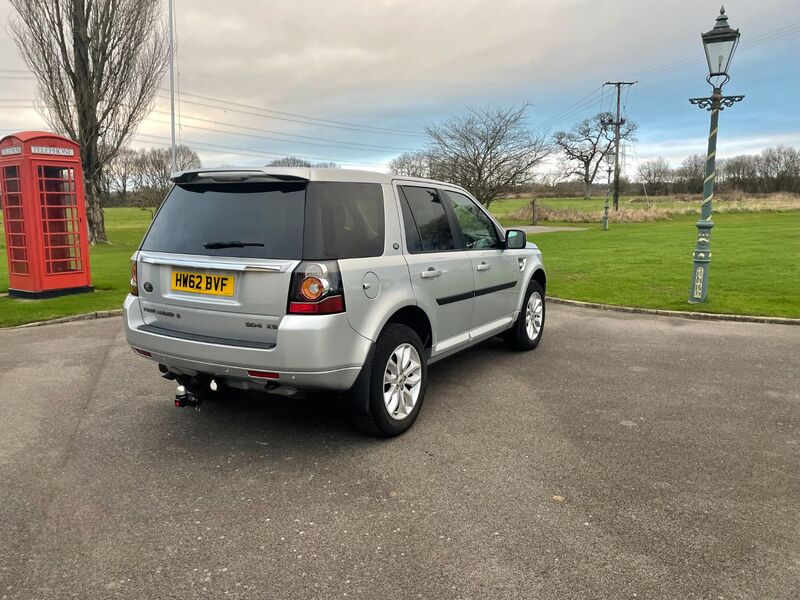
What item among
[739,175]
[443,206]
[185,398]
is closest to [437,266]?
[443,206]

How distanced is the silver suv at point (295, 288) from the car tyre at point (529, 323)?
194 centimetres

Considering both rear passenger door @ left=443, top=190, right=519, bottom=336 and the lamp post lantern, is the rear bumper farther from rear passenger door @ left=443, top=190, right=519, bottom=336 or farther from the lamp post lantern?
the lamp post lantern

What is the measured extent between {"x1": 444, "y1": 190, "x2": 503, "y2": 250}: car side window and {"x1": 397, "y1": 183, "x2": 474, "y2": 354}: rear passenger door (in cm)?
23

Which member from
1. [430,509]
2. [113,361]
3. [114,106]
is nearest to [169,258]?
[430,509]

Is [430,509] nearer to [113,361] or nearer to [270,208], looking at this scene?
[270,208]

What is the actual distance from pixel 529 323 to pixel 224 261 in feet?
12.9

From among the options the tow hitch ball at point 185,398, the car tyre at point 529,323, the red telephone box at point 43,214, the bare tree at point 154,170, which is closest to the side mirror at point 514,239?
the car tyre at point 529,323

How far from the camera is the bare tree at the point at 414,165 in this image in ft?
110

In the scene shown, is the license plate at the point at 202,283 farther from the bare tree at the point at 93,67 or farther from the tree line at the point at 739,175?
the tree line at the point at 739,175

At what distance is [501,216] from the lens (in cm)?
4484

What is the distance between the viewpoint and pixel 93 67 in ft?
69.6

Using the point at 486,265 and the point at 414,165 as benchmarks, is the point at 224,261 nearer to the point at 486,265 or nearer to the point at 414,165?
the point at 486,265

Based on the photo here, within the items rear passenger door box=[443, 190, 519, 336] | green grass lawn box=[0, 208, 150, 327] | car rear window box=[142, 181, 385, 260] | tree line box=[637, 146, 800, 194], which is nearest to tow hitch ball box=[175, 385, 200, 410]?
car rear window box=[142, 181, 385, 260]

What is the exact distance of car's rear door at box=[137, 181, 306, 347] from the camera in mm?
3529
